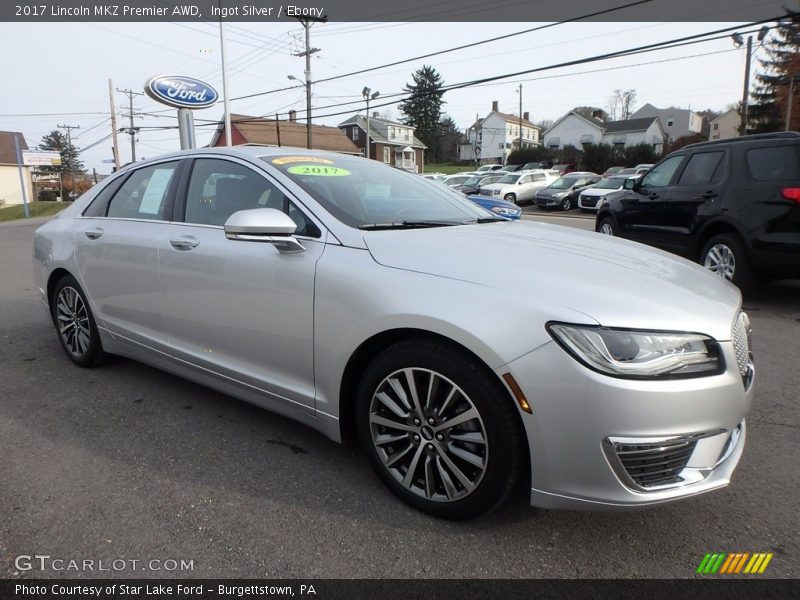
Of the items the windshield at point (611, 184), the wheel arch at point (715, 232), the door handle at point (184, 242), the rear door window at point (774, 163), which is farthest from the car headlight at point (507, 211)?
the windshield at point (611, 184)

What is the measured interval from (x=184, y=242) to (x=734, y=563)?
3026 millimetres

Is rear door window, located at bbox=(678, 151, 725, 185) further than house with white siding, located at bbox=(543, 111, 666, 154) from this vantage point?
No

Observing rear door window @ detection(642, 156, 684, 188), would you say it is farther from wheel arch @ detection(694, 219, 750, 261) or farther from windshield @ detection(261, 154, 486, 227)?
windshield @ detection(261, 154, 486, 227)

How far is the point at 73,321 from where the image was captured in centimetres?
418

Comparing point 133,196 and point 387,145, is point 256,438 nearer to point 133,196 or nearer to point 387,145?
point 133,196

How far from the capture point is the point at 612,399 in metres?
1.83

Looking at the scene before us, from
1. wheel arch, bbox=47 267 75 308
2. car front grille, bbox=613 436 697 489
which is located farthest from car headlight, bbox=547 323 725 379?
wheel arch, bbox=47 267 75 308

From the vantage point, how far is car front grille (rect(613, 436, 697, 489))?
1.88 meters

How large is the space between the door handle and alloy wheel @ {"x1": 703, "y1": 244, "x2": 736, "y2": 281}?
562cm

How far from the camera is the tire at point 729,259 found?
20.1 feet

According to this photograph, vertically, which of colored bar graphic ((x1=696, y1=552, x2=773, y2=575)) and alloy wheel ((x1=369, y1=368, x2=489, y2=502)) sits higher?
alloy wheel ((x1=369, y1=368, x2=489, y2=502))
